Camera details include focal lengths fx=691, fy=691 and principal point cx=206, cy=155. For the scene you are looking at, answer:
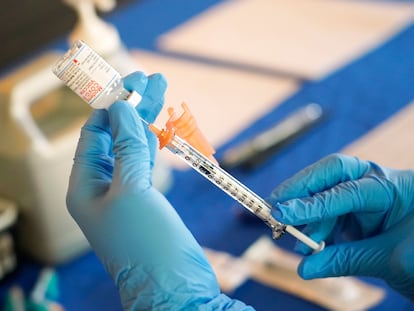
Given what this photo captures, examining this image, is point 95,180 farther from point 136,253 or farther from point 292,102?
point 292,102

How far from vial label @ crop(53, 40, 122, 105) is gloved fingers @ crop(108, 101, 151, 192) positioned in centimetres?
4

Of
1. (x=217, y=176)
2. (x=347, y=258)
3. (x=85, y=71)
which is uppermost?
(x=85, y=71)

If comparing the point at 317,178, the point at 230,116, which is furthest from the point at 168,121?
the point at 230,116

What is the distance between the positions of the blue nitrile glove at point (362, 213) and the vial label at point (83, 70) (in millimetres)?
237

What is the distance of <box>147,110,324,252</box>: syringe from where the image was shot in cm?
70

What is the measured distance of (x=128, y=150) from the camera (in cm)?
68

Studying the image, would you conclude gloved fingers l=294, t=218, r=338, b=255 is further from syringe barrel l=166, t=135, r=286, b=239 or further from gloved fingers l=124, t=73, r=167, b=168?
gloved fingers l=124, t=73, r=167, b=168

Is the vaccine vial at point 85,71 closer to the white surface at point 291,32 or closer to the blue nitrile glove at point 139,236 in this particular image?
the blue nitrile glove at point 139,236

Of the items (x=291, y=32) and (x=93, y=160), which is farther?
(x=291, y=32)

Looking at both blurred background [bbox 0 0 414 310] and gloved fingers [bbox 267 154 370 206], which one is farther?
blurred background [bbox 0 0 414 310]

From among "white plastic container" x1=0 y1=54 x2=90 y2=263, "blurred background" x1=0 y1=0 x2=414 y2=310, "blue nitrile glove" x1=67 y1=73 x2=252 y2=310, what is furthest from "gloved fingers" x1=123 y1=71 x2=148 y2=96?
"white plastic container" x1=0 y1=54 x2=90 y2=263

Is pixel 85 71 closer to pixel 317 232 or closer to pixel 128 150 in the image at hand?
pixel 128 150

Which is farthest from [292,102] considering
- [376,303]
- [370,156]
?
[376,303]

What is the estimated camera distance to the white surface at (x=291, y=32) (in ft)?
4.75
